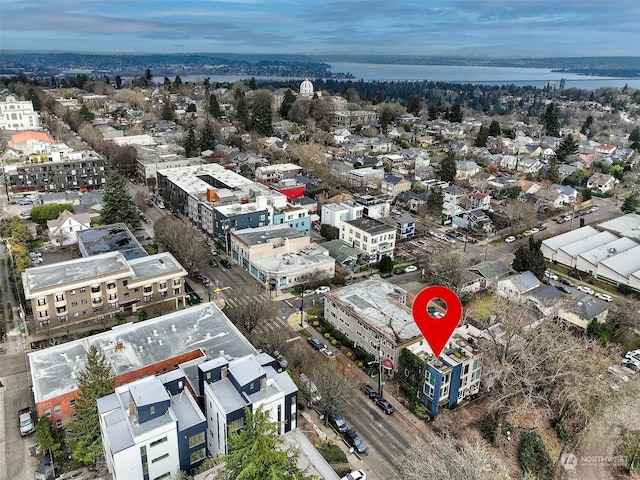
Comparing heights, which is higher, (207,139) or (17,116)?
(17,116)

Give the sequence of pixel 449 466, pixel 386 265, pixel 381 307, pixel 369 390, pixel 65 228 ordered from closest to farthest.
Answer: pixel 449 466
pixel 369 390
pixel 381 307
pixel 386 265
pixel 65 228

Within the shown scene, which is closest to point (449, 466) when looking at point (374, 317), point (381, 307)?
point (374, 317)

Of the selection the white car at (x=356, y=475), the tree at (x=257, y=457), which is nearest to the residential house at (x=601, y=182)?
the white car at (x=356, y=475)

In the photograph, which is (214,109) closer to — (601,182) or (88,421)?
(601,182)

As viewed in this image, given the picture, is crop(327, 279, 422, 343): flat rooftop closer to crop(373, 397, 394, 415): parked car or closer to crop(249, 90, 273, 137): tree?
crop(373, 397, 394, 415): parked car

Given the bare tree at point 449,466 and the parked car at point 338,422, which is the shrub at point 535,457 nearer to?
the bare tree at point 449,466

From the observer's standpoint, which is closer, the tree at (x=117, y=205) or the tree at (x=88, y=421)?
the tree at (x=88, y=421)
